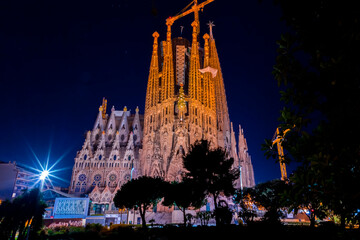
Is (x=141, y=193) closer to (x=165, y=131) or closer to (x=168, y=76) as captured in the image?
(x=165, y=131)

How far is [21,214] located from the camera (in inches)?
690

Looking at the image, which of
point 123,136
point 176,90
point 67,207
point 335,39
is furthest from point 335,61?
point 123,136

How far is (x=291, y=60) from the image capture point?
19.5 feet

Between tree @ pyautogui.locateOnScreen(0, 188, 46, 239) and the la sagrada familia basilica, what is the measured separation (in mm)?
33982

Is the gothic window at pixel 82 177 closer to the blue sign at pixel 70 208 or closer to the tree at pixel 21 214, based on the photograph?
the blue sign at pixel 70 208

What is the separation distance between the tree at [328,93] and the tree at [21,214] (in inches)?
784

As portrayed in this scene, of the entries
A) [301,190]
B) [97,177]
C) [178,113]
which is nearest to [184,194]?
[301,190]

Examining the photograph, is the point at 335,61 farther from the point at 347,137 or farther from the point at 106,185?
the point at 106,185

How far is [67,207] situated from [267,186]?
33351mm

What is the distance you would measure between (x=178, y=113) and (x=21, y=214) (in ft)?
151

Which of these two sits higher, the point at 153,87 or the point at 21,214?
the point at 153,87

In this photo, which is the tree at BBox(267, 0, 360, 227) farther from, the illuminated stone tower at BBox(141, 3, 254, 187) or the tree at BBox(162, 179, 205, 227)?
the illuminated stone tower at BBox(141, 3, 254, 187)

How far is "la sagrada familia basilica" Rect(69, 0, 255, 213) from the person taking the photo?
2251 inches

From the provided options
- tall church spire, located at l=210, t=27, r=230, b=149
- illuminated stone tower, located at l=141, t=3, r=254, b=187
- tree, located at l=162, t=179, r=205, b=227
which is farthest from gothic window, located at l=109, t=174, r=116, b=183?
tree, located at l=162, t=179, r=205, b=227
